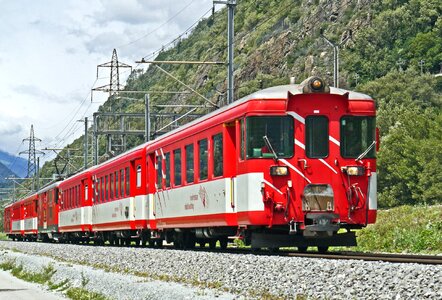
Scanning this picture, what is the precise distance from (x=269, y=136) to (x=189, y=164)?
14.5ft

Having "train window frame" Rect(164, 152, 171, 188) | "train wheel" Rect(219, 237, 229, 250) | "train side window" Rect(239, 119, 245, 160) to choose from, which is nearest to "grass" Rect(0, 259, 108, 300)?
"train window frame" Rect(164, 152, 171, 188)

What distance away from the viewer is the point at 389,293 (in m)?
10.4

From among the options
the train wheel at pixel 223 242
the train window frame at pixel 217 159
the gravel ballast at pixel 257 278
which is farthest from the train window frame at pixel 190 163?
the gravel ballast at pixel 257 278

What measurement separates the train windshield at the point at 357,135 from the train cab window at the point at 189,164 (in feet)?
15.1

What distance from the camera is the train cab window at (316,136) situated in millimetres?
18844

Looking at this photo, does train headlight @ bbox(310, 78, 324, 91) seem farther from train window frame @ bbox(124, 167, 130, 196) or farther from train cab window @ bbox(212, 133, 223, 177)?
train window frame @ bbox(124, 167, 130, 196)

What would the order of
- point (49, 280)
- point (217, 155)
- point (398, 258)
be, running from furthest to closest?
point (49, 280), point (217, 155), point (398, 258)

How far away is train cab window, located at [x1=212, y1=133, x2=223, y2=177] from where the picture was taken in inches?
794

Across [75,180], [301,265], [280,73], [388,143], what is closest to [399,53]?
[280,73]

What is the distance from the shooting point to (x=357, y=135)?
19.2m

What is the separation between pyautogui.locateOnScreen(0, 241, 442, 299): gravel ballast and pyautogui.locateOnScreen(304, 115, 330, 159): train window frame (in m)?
2.93

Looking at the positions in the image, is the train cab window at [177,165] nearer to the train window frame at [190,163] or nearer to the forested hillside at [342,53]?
the train window frame at [190,163]

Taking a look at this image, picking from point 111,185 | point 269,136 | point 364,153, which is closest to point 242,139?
point 269,136

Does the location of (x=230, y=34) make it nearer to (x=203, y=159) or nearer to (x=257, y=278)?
(x=203, y=159)
